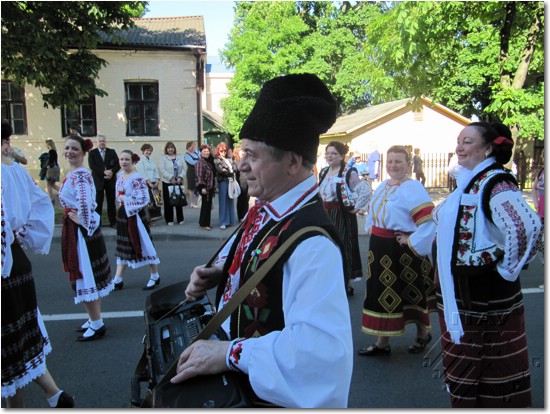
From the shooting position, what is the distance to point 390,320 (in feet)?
13.3

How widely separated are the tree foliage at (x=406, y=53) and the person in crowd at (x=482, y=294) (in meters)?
6.29

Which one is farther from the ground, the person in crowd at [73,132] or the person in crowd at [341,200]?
the person in crowd at [73,132]

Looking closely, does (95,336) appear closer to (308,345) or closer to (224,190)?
(308,345)

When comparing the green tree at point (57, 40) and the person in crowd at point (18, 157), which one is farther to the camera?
the green tree at point (57, 40)

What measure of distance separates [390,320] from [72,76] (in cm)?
1030

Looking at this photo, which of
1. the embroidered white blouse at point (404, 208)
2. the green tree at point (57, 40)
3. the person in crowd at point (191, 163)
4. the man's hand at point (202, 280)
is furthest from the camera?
the person in crowd at point (191, 163)

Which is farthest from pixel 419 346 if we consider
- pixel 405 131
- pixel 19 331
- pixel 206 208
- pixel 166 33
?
pixel 405 131

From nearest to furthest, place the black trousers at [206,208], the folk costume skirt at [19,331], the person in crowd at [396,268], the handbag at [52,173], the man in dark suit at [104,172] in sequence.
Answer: the folk costume skirt at [19,331] → the person in crowd at [396,268] → the black trousers at [206,208] → the man in dark suit at [104,172] → the handbag at [52,173]

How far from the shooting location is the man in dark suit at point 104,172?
34.6 ft

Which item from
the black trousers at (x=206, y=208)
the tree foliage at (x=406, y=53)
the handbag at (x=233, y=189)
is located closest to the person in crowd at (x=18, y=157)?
the black trousers at (x=206, y=208)

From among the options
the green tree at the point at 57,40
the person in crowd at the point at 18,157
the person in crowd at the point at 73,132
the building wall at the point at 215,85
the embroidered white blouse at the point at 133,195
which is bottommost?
the embroidered white blouse at the point at 133,195

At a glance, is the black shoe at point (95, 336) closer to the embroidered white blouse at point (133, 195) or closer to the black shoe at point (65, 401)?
the black shoe at point (65, 401)

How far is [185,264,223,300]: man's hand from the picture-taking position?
1.87 metres

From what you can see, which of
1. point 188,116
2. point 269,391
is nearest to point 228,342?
point 269,391
